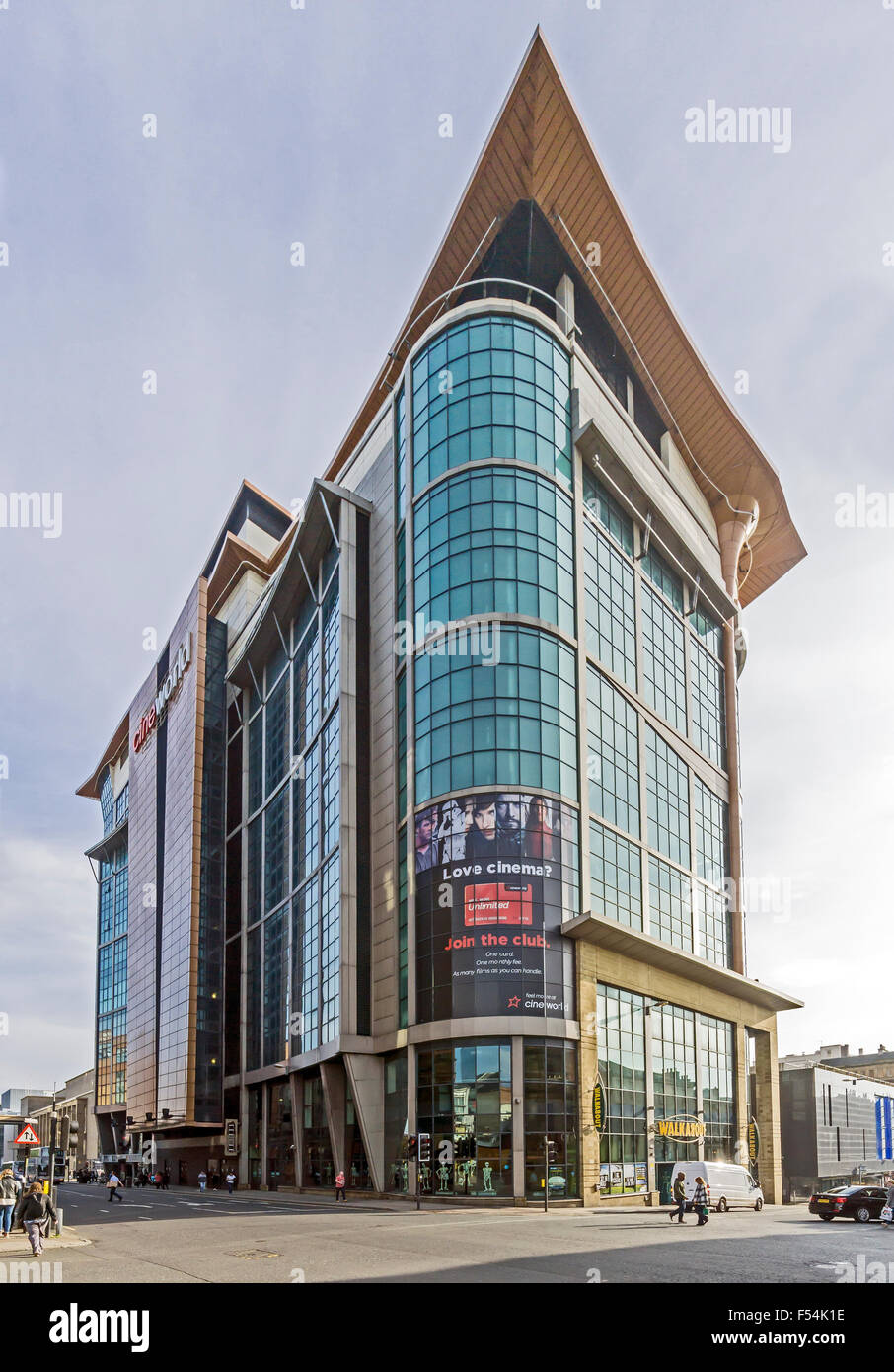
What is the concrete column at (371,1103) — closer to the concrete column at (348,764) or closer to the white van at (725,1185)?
the concrete column at (348,764)

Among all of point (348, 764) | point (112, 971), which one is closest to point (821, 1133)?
point (348, 764)

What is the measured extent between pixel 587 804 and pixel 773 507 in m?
39.5

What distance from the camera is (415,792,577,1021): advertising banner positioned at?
48656mm

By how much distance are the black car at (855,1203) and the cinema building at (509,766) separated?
40.5 ft

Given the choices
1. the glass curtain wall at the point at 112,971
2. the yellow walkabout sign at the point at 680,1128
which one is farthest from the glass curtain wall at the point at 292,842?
the glass curtain wall at the point at 112,971

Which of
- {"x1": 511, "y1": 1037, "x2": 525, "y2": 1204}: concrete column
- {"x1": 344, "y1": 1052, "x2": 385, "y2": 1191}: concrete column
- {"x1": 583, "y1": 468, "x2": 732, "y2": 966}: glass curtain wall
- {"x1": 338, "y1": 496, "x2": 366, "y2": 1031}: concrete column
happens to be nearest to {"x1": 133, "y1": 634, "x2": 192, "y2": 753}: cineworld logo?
{"x1": 338, "y1": 496, "x2": 366, "y2": 1031}: concrete column

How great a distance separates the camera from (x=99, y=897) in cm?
14375

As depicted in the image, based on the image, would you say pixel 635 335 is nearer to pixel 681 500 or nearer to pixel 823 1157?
pixel 681 500

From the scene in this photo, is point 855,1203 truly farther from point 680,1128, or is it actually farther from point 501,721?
point 680,1128

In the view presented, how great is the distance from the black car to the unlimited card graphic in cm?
1601

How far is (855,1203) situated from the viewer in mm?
36719
